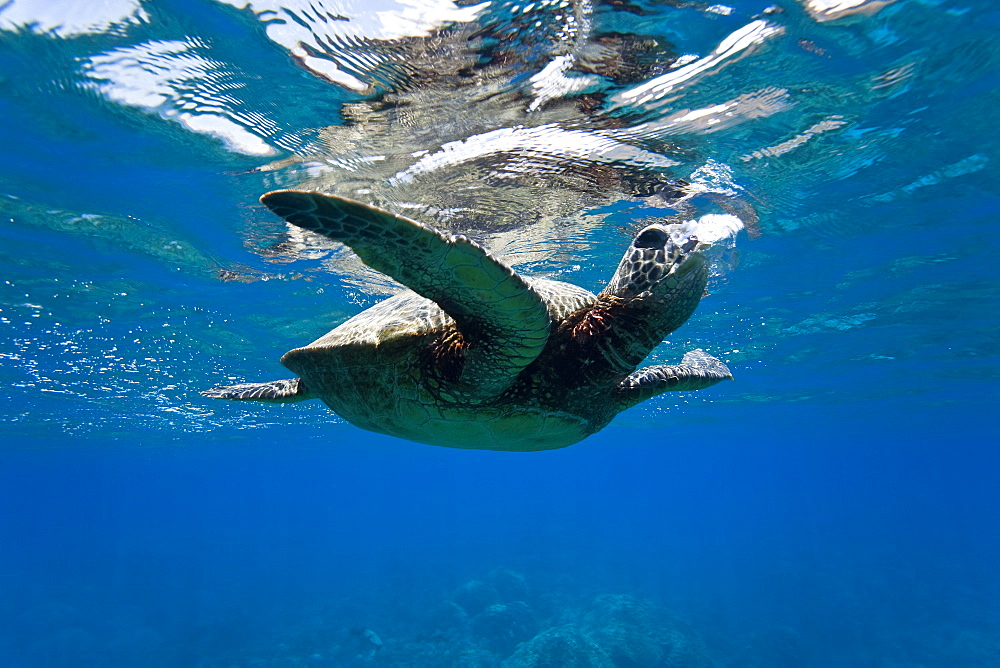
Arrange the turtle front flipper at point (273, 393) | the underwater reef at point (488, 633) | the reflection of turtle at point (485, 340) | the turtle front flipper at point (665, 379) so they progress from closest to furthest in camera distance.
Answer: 1. the reflection of turtle at point (485, 340)
2. the turtle front flipper at point (665, 379)
3. the turtle front flipper at point (273, 393)
4. the underwater reef at point (488, 633)

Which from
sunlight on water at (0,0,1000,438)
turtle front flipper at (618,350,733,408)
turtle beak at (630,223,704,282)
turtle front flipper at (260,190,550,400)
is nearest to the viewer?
turtle front flipper at (260,190,550,400)

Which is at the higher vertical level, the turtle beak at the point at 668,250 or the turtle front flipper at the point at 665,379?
the turtle beak at the point at 668,250

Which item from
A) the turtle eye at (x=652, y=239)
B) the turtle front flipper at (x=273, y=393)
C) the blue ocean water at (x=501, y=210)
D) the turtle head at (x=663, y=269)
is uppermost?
the blue ocean water at (x=501, y=210)

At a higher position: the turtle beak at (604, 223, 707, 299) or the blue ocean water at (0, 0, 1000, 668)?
the blue ocean water at (0, 0, 1000, 668)

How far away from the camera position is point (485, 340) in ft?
10.4

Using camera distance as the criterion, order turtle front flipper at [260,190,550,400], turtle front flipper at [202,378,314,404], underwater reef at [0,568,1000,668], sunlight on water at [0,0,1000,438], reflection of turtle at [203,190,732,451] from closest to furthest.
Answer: turtle front flipper at [260,190,550,400] → reflection of turtle at [203,190,732,451] → sunlight on water at [0,0,1000,438] → turtle front flipper at [202,378,314,404] → underwater reef at [0,568,1000,668]

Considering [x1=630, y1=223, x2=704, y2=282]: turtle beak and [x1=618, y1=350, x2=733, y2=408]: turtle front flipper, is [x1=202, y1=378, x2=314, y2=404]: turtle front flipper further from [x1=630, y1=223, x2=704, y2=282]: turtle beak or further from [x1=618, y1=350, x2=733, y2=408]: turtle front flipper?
[x1=630, y1=223, x2=704, y2=282]: turtle beak

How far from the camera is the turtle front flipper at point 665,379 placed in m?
4.86

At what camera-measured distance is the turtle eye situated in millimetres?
3234

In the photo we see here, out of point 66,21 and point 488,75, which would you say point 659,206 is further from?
point 66,21

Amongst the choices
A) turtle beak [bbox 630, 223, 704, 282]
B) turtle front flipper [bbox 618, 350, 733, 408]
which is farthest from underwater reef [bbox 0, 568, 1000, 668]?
turtle beak [bbox 630, 223, 704, 282]

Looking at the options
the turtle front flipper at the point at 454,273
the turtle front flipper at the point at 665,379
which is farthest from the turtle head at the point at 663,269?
the turtle front flipper at the point at 665,379

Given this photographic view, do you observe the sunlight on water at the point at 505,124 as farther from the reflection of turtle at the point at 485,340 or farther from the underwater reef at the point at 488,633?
the underwater reef at the point at 488,633

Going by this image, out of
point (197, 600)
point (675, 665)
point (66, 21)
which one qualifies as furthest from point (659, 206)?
point (197, 600)
